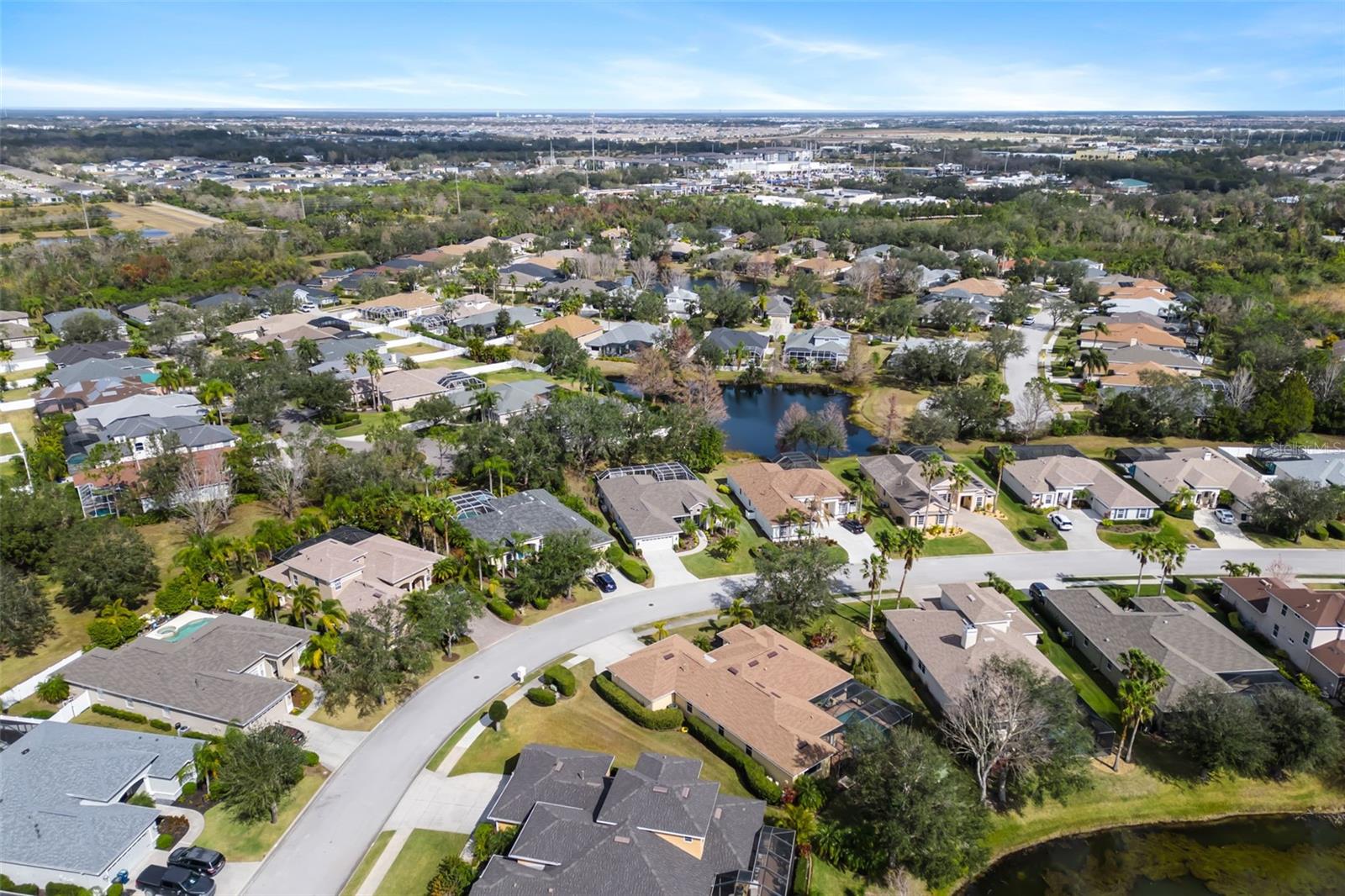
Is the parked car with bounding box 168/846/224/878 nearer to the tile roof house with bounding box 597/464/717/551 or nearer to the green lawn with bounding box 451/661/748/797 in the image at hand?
the green lawn with bounding box 451/661/748/797

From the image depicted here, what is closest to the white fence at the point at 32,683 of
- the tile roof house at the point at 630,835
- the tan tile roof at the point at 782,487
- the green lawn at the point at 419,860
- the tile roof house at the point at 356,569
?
the tile roof house at the point at 356,569

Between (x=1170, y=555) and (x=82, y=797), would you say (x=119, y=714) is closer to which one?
(x=82, y=797)

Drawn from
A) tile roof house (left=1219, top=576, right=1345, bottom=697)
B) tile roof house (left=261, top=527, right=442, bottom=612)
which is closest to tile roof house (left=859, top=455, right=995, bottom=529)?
tile roof house (left=1219, top=576, right=1345, bottom=697)

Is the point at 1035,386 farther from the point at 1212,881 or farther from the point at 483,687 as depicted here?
the point at 483,687

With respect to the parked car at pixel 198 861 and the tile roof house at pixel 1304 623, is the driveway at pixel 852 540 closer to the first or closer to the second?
the tile roof house at pixel 1304 623

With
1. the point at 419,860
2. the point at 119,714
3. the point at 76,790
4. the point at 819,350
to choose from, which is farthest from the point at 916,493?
the point at 76,790
